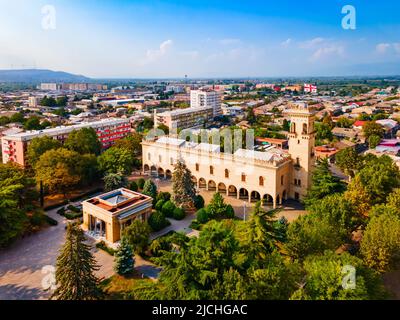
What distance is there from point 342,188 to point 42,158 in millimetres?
26730

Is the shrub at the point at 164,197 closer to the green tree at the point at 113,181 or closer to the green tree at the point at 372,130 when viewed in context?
the green tree at the point at 113,181

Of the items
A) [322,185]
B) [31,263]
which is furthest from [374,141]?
[31,263]

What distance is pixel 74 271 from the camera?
1537 centimetres

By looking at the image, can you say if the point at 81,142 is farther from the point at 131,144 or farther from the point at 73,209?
the point at 73,209

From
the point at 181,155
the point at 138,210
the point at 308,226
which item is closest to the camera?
the point at 308,226

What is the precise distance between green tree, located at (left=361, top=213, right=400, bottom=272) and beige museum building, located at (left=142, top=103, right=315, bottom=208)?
11.0 metres

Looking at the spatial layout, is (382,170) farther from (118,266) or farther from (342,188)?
(118,266)

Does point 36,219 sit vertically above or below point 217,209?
below

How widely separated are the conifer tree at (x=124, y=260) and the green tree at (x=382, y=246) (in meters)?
12.8

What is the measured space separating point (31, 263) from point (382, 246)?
20024 mm

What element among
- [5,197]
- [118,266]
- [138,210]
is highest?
[5,197]

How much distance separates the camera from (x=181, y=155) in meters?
34.2

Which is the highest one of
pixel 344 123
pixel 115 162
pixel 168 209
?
pixel 344 123
